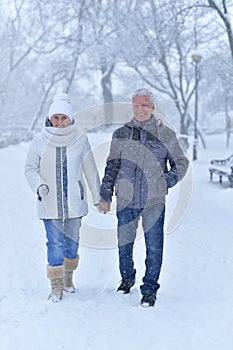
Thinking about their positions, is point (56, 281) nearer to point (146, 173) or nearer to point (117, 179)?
point (117, 179)

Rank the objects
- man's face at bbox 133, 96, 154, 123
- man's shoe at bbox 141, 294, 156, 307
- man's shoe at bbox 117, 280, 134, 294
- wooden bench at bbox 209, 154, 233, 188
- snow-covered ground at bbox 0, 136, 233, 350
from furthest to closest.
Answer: wooden bench at bbox 209, 154, 233, 188 → man's shoe at bbox 117, 280, 134, 294 → man's shoe at bbox 141, 294, 156, 307 → man's face at bbox 133, 96, 154, 123 → snow-covered ground at bbox 0, 136, 233, 350

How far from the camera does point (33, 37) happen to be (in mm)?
31906

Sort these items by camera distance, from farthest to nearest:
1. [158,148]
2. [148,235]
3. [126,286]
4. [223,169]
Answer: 1. [223,169]
2. [126,286]
3. [148,235]
4. [158,148]

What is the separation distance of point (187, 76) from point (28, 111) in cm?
1266

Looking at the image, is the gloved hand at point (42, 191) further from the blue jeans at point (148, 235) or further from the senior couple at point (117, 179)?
the blue jeans at point (148, 235)

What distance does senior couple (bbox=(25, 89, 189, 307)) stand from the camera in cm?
471

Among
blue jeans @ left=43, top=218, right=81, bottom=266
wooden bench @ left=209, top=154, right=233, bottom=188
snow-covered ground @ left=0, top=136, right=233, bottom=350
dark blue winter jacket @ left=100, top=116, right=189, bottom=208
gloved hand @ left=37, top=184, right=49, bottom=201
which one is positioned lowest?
wooden bench @ left=209, top=154, right=233, bottom=188

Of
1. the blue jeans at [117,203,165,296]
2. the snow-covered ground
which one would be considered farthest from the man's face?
the snow-covered ground

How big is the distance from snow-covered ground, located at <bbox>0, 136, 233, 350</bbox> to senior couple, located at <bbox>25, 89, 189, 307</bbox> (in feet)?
0.91

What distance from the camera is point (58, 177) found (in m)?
4.89

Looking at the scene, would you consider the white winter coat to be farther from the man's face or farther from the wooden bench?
the wooden bench

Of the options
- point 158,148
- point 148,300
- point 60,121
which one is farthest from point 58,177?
point 148,300

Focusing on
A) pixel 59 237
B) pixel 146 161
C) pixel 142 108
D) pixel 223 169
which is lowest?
pixel 223 169

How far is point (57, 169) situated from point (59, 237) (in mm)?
595
